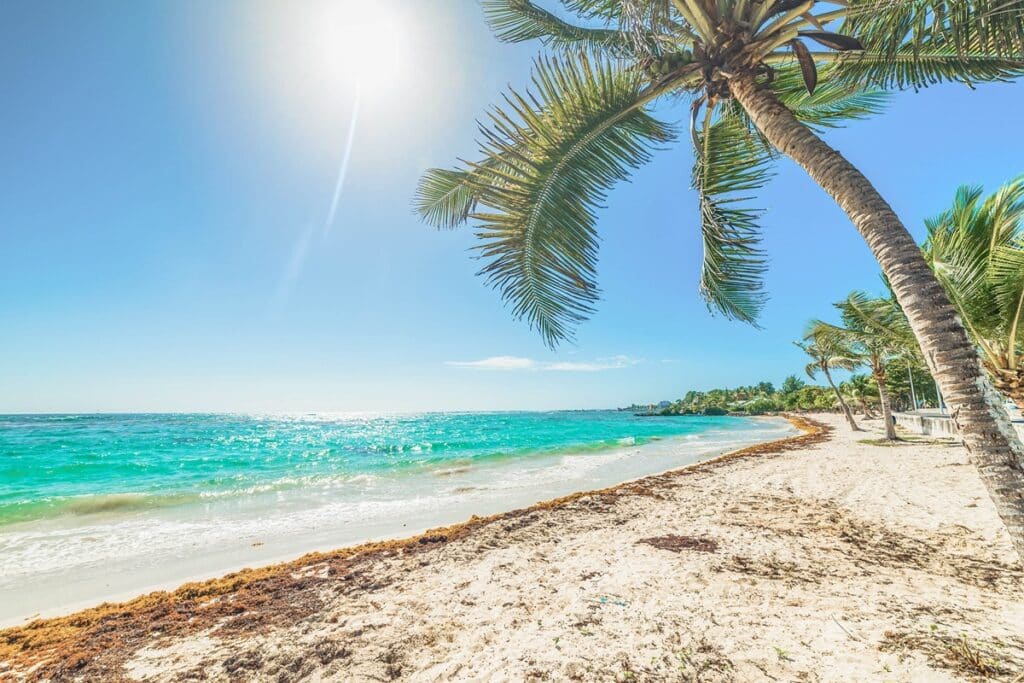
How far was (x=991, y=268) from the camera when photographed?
568 cm

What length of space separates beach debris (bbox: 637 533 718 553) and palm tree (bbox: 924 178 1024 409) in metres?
5.23

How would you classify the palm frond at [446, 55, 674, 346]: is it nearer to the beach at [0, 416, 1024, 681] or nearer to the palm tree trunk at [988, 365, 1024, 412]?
Result: the beach at [0, 416, 1024, 681]

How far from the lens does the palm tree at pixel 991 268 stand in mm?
5648

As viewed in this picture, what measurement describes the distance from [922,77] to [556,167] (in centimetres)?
327

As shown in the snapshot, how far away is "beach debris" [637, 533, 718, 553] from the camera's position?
16.5 ft

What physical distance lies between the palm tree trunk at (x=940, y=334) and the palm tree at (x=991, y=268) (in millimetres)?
5250

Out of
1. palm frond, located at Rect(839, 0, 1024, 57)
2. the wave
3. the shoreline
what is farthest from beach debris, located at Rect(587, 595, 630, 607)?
the wave

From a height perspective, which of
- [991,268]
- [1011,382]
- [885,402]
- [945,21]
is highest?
[945,21]

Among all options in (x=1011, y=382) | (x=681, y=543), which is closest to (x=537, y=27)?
(x=681, y=543)

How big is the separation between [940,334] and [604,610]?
10.4 feet

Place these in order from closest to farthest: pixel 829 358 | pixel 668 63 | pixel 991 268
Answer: pixel 668 63 < pixel 991 268 < pixel 829 358

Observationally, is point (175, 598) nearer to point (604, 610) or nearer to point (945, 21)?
point (604, 610)

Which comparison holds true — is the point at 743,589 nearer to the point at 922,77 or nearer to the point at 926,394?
the point at 922,77

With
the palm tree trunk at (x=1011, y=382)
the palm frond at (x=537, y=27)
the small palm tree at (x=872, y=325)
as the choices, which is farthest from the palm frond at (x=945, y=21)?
the small palm tree at (x=872, y=325)
